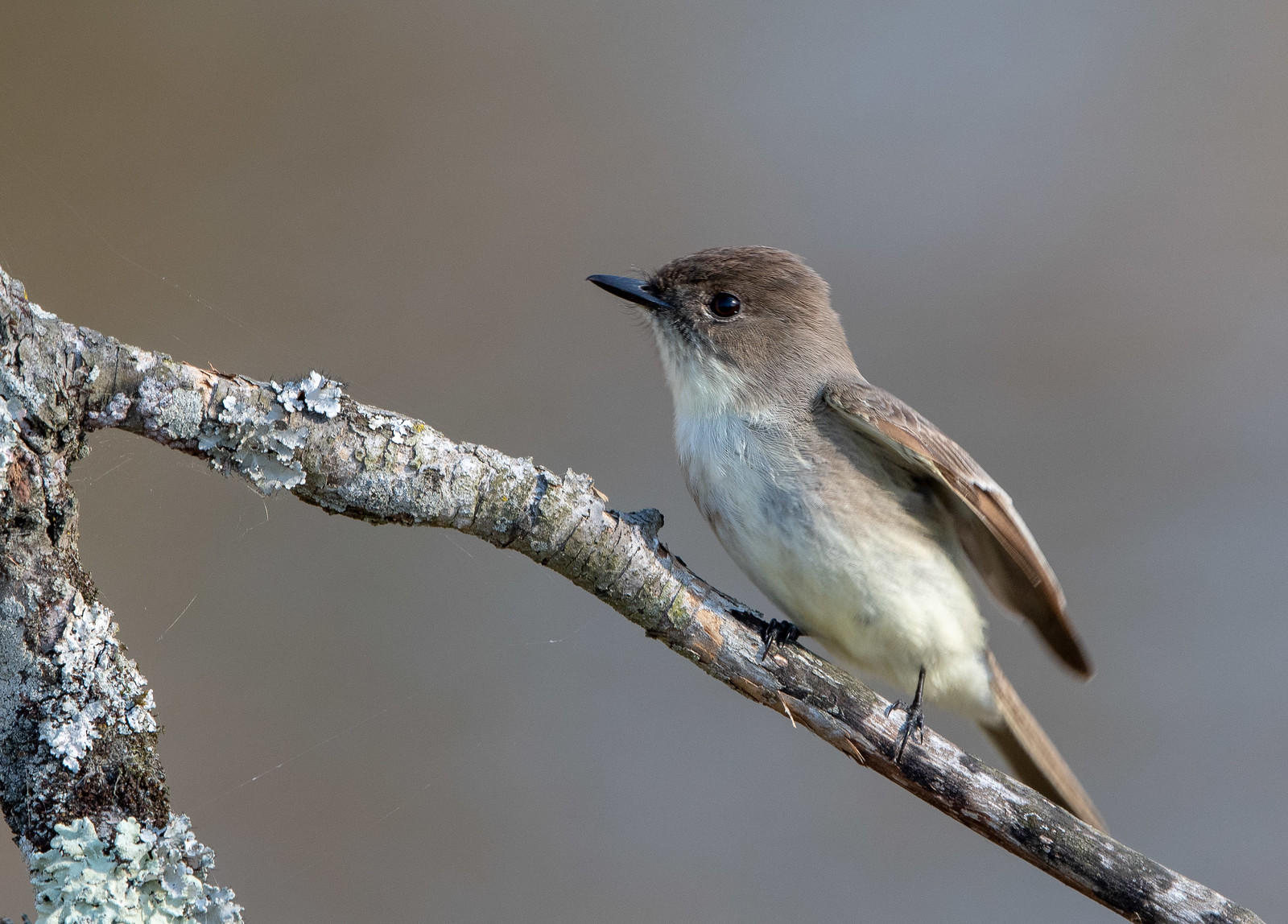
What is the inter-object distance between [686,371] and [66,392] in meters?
1.98

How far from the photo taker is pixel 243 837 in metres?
3.70

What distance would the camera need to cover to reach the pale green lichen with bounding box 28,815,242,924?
1436 mm

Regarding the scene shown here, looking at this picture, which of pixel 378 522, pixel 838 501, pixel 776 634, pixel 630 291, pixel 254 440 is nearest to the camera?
pixel 254 440

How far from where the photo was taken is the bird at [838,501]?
2.79m

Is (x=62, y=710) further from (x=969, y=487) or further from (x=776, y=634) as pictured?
(x=969, y=487)

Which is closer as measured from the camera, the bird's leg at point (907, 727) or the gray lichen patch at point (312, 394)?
the gray lichen patch at point (312, 394)

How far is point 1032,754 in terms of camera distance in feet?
10.9

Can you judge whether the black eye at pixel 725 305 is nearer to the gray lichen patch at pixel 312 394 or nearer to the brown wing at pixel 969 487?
the brown wing at pixel 969 487

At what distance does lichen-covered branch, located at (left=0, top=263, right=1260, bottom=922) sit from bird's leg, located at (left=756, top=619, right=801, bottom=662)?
0.07 ft

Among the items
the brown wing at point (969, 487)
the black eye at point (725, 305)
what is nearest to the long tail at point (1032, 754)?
the brown wing at point (969, 487)

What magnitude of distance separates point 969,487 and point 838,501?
372 millimetres

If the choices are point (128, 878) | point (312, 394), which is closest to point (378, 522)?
point (312, 394)

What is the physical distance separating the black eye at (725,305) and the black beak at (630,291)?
0.50ft

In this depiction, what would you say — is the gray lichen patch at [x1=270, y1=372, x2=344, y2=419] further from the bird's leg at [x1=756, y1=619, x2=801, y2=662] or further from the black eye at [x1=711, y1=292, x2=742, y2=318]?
the black eye at [x1=711, y1=292, x2=742, y2=318]
